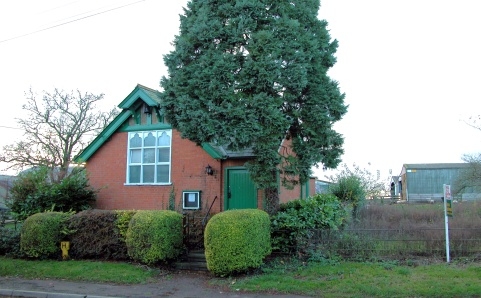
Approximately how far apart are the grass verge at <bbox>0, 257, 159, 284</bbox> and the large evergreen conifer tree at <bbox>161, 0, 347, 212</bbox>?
4123 millimetres

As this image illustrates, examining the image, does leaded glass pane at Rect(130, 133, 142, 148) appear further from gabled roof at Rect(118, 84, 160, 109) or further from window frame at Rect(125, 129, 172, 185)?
gabled roof at Rect(118, 84, 160, 109)

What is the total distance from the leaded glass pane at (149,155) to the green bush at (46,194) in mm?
2641

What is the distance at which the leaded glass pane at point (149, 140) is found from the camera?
17.2 meters

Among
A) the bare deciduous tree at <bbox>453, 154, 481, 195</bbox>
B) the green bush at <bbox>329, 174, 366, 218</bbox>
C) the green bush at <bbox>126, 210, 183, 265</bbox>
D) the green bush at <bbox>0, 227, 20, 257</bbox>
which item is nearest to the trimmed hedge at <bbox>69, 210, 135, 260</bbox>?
the green bush at <bbox>126, 210, 183, 265</bbox>

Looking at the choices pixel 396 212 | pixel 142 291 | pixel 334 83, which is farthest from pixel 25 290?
pixel 396 212

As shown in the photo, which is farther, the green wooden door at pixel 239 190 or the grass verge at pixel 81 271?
the green wooden door at pixel 239 190

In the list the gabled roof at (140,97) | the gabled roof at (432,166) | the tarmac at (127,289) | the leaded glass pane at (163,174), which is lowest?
the tarmac at (127,289)

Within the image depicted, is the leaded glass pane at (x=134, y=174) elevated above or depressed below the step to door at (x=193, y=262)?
above

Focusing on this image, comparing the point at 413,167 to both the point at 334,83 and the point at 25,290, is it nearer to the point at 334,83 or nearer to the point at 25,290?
the point at 334,83

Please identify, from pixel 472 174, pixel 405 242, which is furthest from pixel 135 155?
pixel 472 174

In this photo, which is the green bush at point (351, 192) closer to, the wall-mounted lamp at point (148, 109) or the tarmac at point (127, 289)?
the wall-mounted lamp at point (148, 109)

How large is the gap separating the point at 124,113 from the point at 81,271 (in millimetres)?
7733

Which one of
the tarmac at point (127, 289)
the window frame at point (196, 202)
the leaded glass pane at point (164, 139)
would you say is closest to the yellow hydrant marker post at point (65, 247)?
the tarmac at point (127, 289)

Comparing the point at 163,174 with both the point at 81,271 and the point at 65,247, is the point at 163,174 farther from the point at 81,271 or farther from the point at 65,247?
the point at 81,271
